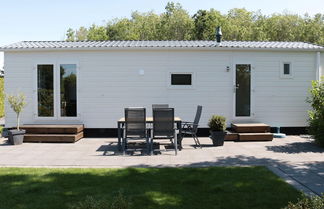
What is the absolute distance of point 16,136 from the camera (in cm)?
902

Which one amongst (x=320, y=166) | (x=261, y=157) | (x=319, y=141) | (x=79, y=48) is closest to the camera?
(x=320, y=166)

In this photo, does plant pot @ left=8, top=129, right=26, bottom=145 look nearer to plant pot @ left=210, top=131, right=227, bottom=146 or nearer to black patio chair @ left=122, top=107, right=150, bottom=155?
black patio chair @ left=122, top=107, right=150, bottom=155

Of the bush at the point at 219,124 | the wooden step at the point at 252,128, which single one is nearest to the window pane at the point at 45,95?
the bush at the point at 219,124

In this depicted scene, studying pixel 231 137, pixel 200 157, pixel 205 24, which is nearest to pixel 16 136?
pixel 200 157

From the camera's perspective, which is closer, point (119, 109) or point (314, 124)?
point (314, 124)

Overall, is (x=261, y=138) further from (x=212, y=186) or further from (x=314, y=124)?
(x=212, y=186)

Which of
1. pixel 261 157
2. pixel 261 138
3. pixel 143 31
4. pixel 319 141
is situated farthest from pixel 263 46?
pixel 143 31

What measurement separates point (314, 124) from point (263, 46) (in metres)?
3.51

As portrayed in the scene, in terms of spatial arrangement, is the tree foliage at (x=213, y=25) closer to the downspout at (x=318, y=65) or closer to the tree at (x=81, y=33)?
the tree at (x=81, y=33)

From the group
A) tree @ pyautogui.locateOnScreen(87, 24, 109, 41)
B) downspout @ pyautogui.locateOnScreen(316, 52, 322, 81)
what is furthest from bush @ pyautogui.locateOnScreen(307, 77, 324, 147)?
tree @ pyautogui.locateOnScreen(87, 24, 109, 41)

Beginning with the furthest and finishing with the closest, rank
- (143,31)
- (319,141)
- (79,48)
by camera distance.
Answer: (143,31)
(79,48)
(319,141)

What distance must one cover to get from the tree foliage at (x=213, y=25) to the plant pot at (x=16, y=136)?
2387cm

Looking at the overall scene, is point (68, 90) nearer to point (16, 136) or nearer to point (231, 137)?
point (16, 136)

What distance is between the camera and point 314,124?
8.65m
